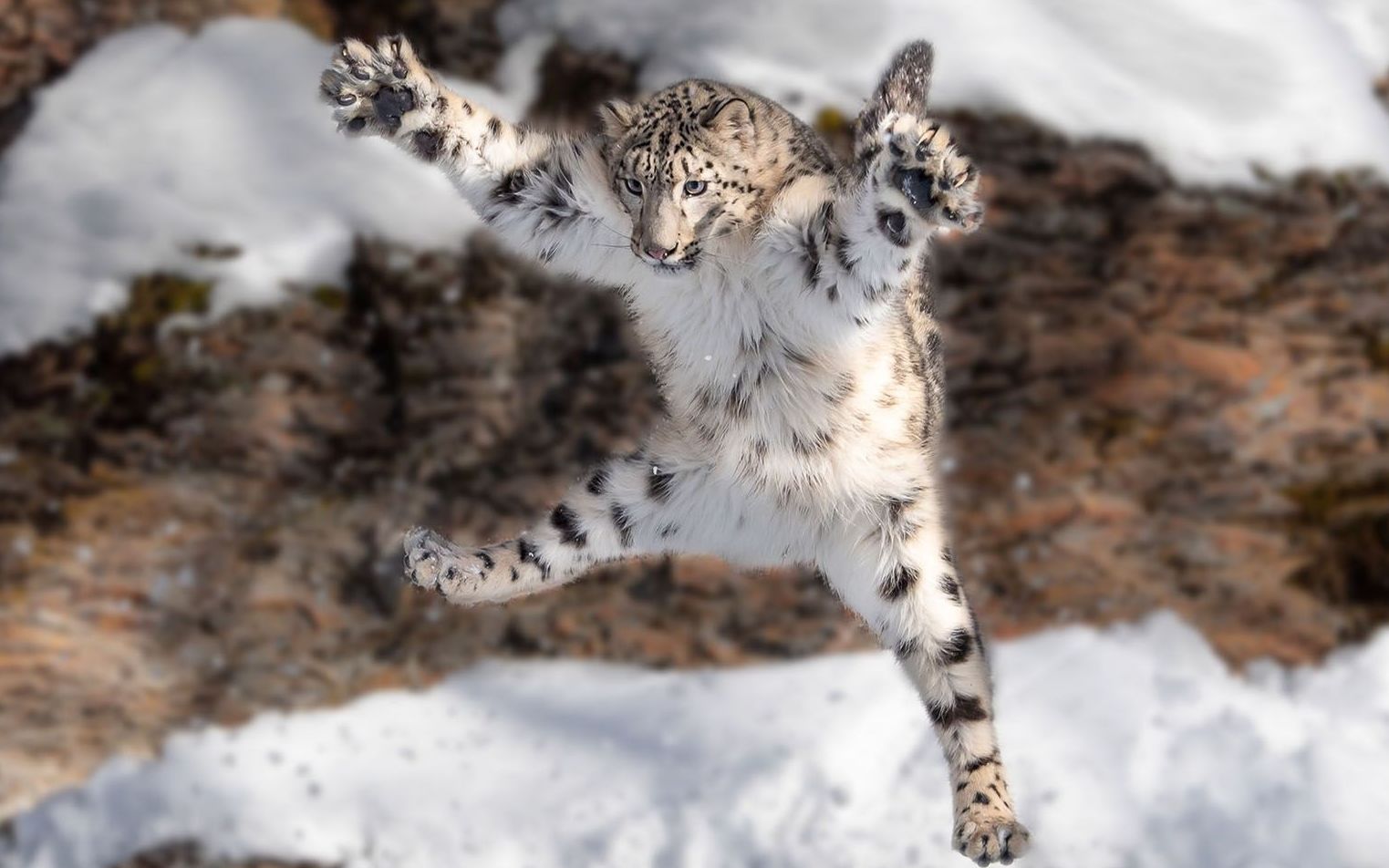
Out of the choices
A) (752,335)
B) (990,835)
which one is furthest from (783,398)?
(990,835)

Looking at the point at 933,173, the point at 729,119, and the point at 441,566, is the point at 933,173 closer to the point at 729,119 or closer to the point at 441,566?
the point at 729,119

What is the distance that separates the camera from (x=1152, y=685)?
9617 millimetres

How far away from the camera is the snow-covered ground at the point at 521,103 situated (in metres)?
8.17

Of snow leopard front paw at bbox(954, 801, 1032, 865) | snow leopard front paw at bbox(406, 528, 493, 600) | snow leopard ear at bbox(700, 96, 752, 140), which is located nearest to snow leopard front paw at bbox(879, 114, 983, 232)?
snow leopard ear at bbox(700, 96, 752, 140)

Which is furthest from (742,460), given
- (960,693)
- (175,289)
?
(175,289)

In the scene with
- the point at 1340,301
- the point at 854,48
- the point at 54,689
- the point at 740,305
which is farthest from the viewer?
the point at 54,689

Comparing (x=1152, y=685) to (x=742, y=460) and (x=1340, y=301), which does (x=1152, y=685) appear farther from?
(x=742, y=460)

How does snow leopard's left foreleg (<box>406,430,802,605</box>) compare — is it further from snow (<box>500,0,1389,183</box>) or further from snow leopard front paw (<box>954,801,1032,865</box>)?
snow (<box>500,0,1389,183</box>)

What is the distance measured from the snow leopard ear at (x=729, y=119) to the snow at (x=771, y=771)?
6.31m

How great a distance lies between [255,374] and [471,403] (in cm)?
144

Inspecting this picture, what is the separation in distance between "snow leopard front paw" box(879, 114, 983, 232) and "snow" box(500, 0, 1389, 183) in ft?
16.0

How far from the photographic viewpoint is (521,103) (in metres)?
8.88

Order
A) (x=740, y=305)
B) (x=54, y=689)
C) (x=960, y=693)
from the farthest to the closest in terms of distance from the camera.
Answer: (x=54, y=689)
(x=960, y=693)
(x=740, y=305)

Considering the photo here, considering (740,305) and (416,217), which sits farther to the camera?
(416,217)
